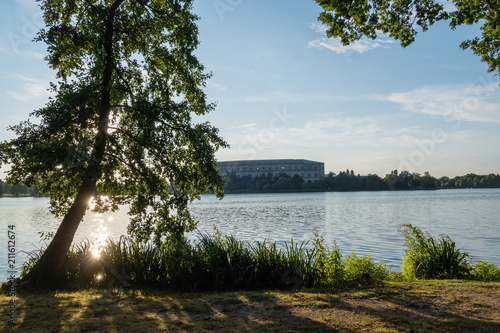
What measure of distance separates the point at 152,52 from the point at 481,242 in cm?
2040

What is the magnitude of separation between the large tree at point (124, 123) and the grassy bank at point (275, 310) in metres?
2.74

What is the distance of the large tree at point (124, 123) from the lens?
8.97 meters

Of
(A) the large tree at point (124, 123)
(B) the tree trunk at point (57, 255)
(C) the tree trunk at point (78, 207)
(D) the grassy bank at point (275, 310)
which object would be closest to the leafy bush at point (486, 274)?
(D) the grassy bank at point (275, 310)

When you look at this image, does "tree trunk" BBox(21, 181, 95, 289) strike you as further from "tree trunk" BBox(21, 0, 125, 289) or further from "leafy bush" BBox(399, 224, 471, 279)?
"leafy bush" BBox(399, 224, 471, 279)

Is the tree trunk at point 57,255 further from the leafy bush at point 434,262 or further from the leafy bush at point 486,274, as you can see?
the leafy bush at point 486,274

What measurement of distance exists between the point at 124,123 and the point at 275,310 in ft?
24.0

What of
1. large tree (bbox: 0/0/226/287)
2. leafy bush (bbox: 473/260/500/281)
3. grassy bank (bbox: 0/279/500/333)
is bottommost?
leafy bush (bbox: 473/260/500/281)

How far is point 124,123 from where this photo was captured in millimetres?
11039

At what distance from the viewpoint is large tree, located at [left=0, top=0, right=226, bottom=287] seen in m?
8.97

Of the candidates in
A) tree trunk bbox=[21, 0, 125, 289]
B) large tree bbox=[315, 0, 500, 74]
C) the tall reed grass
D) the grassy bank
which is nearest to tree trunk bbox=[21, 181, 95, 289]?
tree trunk bbox=[21, 0, 125, 289]

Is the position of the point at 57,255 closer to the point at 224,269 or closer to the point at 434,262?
the point at 224,269

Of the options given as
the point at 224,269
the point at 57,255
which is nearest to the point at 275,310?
the point at 224,269

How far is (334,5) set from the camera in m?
9.87

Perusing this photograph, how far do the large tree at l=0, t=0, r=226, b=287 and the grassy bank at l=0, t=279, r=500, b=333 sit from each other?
2740 mm
